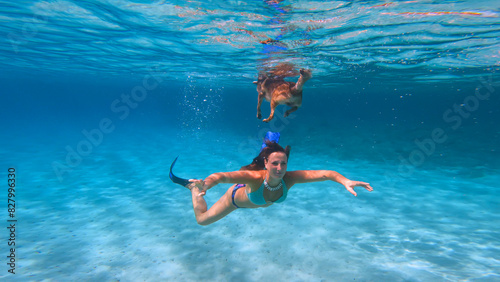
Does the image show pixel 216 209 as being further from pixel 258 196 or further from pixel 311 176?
pixel 311 176

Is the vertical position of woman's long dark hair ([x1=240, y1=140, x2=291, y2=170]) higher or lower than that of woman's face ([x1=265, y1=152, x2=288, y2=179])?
higher

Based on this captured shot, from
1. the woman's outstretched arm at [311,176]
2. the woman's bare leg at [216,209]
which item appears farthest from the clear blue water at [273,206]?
the woman's outstretched arm at [311,176]

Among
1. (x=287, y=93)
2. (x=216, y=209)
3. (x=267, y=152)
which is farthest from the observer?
(x=287, y=93)

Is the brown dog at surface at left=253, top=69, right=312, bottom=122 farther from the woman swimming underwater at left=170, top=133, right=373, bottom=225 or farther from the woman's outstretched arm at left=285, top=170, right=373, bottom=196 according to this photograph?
the woman's outstretched arm at left=285, top=170, right=373, bottom=196

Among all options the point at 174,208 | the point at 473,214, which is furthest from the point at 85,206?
the point at 473,214

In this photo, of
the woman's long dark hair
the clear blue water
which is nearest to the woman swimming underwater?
the woman's long dark hair

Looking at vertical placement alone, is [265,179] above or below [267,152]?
below

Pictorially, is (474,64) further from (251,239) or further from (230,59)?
(251,239)

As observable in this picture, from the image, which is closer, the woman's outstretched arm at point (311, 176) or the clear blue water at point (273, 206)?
the woman's outstretched arm at point (311, 176)

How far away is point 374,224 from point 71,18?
15.0m

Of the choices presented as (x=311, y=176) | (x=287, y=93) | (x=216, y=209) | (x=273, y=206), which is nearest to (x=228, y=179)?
(x=311, y=176)

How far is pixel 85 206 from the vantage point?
32.8 ft

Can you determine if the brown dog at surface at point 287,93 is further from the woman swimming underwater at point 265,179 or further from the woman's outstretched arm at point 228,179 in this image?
the woman's outstretched arm at point 228,179

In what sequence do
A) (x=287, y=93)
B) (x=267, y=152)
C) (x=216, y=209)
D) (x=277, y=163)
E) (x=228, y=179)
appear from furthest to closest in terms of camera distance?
(x=287, y=93)
(x=216, y=209)
(x=267, y=152)
(x=277, y=163)
(x=228, y=179)
